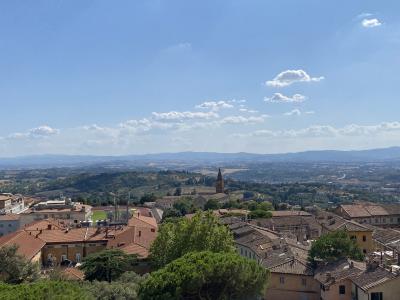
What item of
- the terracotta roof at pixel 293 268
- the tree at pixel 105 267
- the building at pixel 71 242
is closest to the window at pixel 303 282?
the terracotta roof at pixel 293 268

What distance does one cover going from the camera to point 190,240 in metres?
40.8

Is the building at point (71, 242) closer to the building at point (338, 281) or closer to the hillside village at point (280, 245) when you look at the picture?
the hillside village at point (280, 245)

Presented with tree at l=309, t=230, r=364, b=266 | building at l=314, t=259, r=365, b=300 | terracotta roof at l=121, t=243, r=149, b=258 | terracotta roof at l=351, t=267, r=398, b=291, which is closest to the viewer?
terracotta roof at l=351, t=267, r=398, b=291

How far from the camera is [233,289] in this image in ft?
97.6

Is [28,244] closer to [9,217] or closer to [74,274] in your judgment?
[74,274]

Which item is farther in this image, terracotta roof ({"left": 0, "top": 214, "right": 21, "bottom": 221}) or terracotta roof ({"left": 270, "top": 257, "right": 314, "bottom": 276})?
terracotta roof ({"left": 0, "top": 214, "right": 21, "bottom": 221})

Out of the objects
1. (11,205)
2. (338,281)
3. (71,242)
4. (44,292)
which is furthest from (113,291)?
(11,205)

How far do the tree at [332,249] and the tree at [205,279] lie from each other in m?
11.6

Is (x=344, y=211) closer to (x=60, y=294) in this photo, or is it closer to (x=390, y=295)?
(x=390, y=295)

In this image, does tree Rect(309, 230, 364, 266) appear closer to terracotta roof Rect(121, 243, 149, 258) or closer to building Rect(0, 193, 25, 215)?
terracotta roof Rect(121, 243, 149, 258)

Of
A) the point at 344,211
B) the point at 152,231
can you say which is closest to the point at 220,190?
the point at 344,211

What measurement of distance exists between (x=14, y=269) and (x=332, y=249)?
81.9ft

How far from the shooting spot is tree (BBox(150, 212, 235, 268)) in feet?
134

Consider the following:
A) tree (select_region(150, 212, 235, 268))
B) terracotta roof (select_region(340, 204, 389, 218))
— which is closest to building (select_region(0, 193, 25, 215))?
tree (select_region(150, 212, 235, 268))
